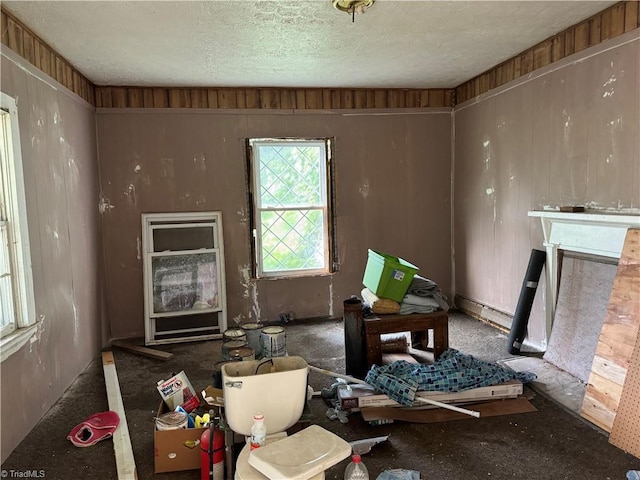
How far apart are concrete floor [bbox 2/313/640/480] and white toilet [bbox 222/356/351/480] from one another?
19.1 inches

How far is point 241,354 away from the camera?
107 inches

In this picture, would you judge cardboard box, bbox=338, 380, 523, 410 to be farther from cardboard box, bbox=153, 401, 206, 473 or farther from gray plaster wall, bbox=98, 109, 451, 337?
gray plaster wall, bbox=98, 109, 451, 337

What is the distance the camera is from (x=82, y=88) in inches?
164

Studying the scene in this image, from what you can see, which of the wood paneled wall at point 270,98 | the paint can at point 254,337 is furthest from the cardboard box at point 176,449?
the wood paneled wall at point 270,98

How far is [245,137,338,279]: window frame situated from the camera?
4.87 meters

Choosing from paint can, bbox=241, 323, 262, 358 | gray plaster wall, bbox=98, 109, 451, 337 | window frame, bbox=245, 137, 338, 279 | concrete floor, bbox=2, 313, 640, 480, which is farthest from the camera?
window frame, bbox=245, 137, 338, 279

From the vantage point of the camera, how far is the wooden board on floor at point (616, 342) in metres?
2.62

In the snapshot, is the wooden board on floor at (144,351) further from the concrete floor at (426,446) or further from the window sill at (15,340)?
the window sill at (15,340)

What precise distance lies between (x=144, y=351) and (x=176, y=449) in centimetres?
203

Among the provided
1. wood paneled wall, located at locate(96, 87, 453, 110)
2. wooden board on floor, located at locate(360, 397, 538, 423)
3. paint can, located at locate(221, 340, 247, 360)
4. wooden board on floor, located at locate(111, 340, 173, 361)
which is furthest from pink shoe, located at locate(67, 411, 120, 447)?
wood paneled wall, located at locate(96, 87, 453, 110)

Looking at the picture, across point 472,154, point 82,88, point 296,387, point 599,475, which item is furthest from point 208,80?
point 599,475

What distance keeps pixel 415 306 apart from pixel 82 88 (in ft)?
11.3

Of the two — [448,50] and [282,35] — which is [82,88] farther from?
[448,50]

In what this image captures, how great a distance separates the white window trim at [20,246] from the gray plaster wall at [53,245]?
0.09 m
